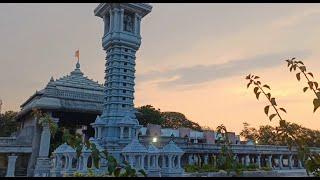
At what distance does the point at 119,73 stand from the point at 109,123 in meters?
4.05

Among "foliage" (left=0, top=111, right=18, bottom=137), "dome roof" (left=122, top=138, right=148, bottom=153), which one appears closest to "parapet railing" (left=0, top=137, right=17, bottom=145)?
"dome roof" (left=122, top=138, right=148, bottom=153)

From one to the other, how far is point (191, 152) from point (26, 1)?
30.6 m

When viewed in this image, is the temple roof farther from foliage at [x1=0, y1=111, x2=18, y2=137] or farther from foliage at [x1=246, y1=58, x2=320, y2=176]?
foliage at [x1=246, y1=58, x2=320, y2=176]

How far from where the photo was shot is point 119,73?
1003 inches

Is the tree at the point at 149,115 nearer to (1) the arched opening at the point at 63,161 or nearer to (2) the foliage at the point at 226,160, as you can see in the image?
(1) the arched opening at the point at 63,161

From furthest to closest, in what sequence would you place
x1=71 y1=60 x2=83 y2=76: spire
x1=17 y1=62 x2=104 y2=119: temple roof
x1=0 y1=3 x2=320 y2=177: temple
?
x1=71 y1=60 x2=83 y2=76: spire < x1=17 y1=62 x2=104 y2=119: temple roof < x1=0 y1=3 x2=320 y2=177: temple

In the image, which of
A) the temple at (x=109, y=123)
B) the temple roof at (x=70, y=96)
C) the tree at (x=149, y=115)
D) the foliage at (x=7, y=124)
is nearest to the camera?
the temple at (x=109, y=123)

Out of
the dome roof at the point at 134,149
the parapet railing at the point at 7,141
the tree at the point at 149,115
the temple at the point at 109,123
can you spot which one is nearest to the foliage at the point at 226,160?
the temple at the point at 109,123

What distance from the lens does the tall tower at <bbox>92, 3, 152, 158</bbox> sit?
79.1 feet

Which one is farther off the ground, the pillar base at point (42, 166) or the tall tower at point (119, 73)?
the tall tower at point (119, 73)

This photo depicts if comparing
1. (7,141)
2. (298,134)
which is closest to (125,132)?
(7,141)

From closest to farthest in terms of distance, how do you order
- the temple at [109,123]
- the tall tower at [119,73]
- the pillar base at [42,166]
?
the temple at [109,123] → the tall tower at [119,73] → the pillar base at [42,166]

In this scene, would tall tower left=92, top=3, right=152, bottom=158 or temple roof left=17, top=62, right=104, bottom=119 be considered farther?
temple roof left=17, top=62, right=104, bottom=119

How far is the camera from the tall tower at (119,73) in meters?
24.1
